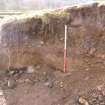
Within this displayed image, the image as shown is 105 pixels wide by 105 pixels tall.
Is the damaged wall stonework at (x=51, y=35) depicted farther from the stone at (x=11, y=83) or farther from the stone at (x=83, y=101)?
the stone at (x=83, y=101)

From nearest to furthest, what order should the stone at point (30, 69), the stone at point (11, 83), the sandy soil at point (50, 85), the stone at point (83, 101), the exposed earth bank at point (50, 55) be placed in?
the stone at point (83, 101), the sandy soil at point (50, 85), the exposed earth bank at point (50, 55), the stone at point (11, 83), the stone at point (30, 69)

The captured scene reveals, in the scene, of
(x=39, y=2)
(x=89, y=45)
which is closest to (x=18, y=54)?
A: (x=89, y=45)

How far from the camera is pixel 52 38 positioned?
4.17 metres

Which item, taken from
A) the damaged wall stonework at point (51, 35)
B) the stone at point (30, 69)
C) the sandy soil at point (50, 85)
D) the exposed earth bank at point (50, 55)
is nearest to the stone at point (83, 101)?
the sandy soil at point (50, 85)

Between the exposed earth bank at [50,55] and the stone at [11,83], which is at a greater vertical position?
the exposed earth bank at [50,55]

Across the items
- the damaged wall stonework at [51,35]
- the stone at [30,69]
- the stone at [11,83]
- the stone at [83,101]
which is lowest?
the stone at [83,101]

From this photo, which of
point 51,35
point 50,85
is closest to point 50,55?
point 51,35

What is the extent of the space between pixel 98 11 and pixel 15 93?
198 cm

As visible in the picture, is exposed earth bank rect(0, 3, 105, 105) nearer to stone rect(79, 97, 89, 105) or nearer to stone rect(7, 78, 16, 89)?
stone rect(7, 78, 16, 89)

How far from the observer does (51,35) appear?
13.7ft

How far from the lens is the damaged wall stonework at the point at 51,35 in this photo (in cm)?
406

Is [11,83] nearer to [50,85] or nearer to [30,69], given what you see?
[30,69]

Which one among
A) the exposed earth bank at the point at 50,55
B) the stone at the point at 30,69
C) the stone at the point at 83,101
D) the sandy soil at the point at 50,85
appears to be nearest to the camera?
the stone at the point at 83,101

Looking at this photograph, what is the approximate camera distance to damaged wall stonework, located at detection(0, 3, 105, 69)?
406 cm
